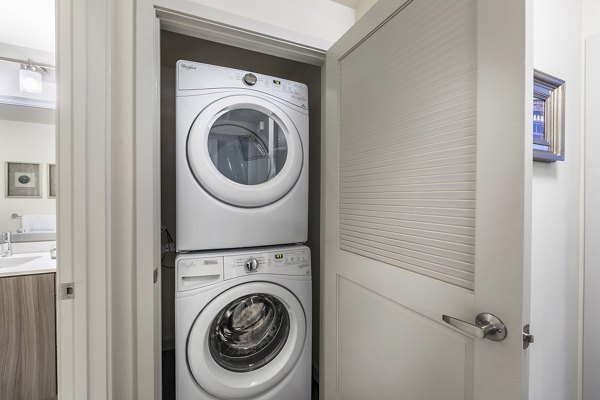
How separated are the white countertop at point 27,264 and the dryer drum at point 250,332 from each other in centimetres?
104

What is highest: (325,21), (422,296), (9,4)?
(9,4)

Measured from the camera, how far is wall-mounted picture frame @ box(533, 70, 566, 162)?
3.07 ft

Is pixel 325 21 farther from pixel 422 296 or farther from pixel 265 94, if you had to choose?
pixel 422 296

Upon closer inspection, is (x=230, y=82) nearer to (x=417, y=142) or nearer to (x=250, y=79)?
(x=250, y=79)

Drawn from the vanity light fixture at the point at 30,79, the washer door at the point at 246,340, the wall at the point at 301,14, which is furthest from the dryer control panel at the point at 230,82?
the vanity light fixture at the point at 30,79

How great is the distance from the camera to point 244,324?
135 centimetres

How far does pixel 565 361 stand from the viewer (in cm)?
108

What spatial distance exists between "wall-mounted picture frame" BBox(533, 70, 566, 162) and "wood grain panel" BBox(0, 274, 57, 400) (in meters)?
2.38

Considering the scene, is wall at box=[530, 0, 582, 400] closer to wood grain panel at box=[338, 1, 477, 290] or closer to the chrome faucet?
wood grain panel at box=[338, 1, 477, 290]

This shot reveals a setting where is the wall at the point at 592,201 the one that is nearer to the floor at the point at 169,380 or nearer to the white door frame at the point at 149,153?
the floor at the point at 169,380

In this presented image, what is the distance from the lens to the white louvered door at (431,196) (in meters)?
0.57

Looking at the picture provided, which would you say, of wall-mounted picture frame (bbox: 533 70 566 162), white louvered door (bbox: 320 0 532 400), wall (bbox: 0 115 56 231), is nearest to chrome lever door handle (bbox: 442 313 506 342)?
white louvered door (bbox: 320 0 532 400)

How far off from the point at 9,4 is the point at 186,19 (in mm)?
1140

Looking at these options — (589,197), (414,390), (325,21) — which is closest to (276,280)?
(414,390)
